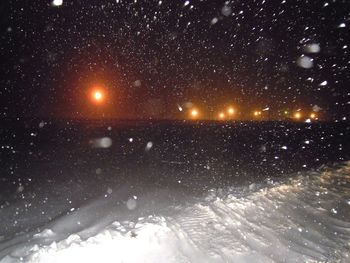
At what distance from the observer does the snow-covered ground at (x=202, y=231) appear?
3.94 m

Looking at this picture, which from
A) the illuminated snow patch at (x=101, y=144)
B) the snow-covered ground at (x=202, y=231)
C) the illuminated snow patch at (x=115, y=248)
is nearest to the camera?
the illuminated snow patch at (x=115, y=248)

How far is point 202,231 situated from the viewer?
459cm

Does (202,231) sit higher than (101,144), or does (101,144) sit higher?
(101,144)

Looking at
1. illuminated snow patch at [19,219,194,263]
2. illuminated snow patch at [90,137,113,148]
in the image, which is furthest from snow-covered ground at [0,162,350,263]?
illuminated snow patch at [90,137,113,148]

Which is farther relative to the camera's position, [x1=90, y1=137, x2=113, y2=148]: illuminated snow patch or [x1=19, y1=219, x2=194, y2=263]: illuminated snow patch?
[x1=90, y1=137, x2=113, y2=148]: illuminated snow patch

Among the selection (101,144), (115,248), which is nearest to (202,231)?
(115,248)

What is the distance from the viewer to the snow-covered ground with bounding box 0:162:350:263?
3938 mm

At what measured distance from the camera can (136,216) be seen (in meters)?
5.30

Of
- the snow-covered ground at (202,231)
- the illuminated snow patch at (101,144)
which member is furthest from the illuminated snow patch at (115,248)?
the illuminated snow patch at (101,144)

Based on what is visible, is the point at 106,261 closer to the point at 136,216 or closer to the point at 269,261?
the point at 136,216

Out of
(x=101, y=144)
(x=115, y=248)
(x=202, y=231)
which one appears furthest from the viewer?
(x=101, y=144)

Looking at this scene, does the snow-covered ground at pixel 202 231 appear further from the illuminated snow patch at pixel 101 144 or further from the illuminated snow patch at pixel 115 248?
the illuminated snow patch at pixel 101 144

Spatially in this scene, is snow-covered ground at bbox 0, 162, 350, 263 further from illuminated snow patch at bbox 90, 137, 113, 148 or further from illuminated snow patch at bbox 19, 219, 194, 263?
illuminated snow patch at bbox 90, 137, 113, 148

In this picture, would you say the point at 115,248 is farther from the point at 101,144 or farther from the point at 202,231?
the point at 101,144
